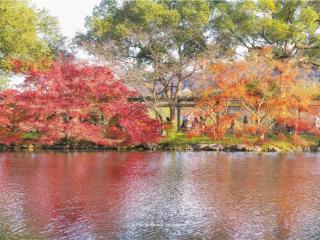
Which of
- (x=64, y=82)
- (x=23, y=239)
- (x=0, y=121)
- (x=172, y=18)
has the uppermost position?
(x=172, y=18)

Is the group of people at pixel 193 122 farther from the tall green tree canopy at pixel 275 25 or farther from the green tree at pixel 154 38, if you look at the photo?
the tall green tree canopy at pixel 275 25

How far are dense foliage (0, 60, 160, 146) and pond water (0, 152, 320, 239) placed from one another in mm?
6448

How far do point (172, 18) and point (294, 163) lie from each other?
1787cm

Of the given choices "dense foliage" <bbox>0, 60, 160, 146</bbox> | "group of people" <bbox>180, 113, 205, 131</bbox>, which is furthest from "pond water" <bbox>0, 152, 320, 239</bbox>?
"group of people" <bbox>180, 113, 205, 131</bbox>

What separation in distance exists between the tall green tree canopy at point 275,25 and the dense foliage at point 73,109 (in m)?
10.8

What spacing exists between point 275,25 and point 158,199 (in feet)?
81.3

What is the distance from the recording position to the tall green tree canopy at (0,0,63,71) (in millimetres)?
36438

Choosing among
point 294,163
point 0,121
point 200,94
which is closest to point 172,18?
point 200,94

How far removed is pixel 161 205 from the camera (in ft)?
46.4

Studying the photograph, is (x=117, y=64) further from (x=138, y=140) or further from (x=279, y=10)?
(x=279, y=10)

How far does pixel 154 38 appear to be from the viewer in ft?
128

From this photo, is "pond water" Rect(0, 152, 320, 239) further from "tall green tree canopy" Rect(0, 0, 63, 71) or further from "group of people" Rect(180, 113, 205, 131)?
"tall green tree canopy" Rect(0, 0, 63, 71)

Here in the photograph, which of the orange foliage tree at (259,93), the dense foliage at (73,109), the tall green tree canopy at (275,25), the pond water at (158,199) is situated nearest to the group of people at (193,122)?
the orange foliage tree at (259,93)

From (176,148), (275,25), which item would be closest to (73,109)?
(176,148)
